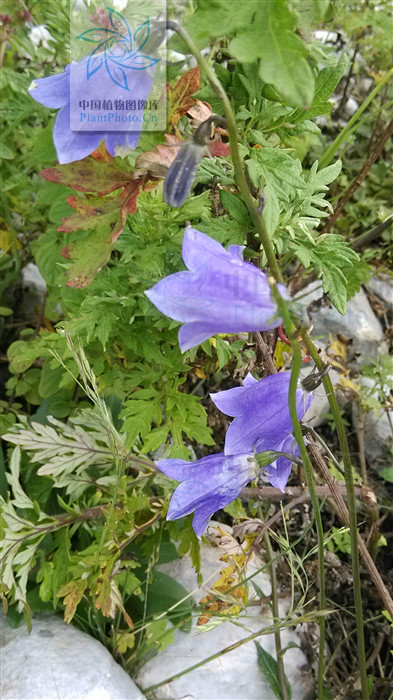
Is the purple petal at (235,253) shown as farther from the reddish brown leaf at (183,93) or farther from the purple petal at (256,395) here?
the reddish brown leaf at (183,93)

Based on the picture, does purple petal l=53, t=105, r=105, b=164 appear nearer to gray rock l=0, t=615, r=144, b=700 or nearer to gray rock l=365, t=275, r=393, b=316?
gray rock l=0, t=615, r=144, b=700

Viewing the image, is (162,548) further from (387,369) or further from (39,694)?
(387,369)

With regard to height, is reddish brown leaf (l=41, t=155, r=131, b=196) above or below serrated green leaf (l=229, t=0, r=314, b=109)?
below

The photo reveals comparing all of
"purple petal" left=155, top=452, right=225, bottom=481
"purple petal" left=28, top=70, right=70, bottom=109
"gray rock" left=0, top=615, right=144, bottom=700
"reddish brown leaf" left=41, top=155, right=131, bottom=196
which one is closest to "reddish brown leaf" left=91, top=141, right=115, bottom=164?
"reddish brown leaf" left=41, top=155, right=131, bottom=196

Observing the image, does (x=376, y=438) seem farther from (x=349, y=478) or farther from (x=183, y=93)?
(x=183, y=93)

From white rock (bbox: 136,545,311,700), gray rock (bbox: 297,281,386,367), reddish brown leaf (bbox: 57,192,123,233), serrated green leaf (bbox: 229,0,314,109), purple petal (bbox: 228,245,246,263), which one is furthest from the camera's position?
gray rock (bbox: 297,281,386,367)

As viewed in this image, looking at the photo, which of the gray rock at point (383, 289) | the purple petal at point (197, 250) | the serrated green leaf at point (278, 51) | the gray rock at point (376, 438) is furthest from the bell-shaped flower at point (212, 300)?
the gray rock at point (383, 289)

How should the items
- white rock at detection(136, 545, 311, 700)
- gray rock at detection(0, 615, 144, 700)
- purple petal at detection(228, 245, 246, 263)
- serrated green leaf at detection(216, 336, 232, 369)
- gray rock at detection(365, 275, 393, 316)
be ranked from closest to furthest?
purple petal at detection(228, 245, 246, 263)
serrated green leaf at detection(216, 336, 232, 369)
gray rock at detection(0, 615, 144, 700)
white rock at detection(136, 545, 311, 700)
gray rock at detection(365, 275, 393, 316)

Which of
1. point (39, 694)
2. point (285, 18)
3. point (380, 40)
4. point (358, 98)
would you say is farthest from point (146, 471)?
point (358, 98)

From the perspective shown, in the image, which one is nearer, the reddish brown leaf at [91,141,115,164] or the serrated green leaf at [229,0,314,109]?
the serrated green leaf at [229,0,314,109]
